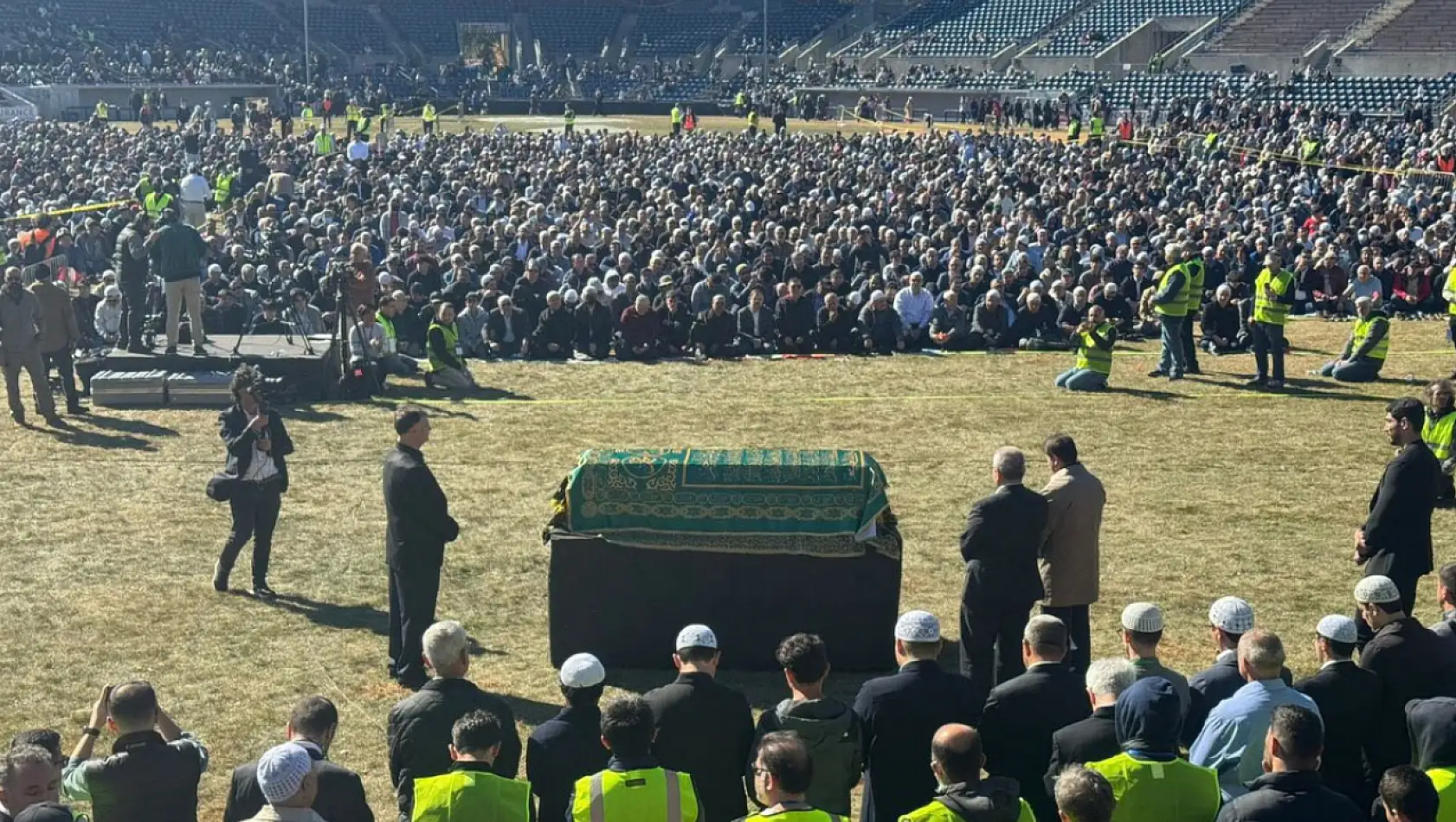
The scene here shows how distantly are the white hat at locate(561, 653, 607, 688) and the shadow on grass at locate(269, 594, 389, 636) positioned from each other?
4774 millimetres

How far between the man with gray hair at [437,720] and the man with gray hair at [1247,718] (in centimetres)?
288

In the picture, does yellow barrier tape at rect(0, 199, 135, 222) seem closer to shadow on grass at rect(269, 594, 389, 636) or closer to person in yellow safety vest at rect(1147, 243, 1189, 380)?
person in yellow safety vest at rect(1147, 243, 1189, 380)

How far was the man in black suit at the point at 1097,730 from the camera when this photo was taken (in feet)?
21.5

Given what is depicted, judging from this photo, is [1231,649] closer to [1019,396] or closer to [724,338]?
[1019,396]

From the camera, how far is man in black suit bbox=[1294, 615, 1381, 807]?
7.17 m

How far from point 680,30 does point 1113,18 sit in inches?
878

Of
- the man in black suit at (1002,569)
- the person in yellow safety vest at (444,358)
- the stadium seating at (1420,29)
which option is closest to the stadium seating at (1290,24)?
the stadium seating at (1420,29)

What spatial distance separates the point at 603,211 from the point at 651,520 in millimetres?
19773

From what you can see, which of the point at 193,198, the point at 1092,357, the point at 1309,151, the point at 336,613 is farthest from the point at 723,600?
the point at 1309,151

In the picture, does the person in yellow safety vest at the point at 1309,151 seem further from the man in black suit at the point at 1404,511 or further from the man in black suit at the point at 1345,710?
the man in black suit at the point at 1345,710

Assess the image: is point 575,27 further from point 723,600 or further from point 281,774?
point 281,774

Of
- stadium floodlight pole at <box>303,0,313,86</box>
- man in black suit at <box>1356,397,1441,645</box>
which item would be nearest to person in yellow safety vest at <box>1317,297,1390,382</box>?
man in black suit at <box>1356,397,1441,645</box>

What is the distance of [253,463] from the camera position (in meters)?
11.7

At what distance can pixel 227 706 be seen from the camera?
32.5 ft
